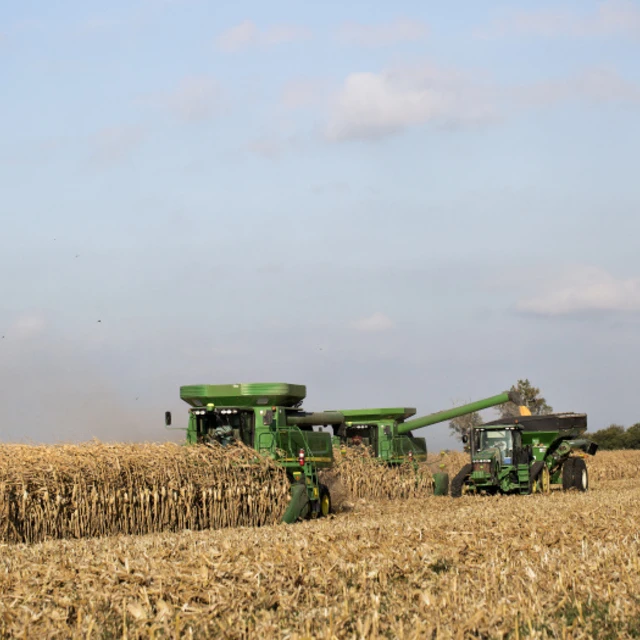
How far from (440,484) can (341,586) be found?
18010 mm

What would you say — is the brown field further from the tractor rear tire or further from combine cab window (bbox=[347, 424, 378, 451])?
combine cab window (bbox=[347, 424, 378, 451])

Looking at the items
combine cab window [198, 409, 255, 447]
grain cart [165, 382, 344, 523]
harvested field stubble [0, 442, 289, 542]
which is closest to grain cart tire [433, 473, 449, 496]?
grain cart [165, 382, 344, 523]

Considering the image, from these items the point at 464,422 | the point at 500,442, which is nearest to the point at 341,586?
the point at 500,442

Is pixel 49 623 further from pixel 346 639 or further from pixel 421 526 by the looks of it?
pixel 421 526

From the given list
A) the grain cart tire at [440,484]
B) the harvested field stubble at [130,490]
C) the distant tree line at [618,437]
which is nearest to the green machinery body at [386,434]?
the grain cart tire at [440,484]

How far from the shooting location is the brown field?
23.3 ft

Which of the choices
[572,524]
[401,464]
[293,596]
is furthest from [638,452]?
[293,596]

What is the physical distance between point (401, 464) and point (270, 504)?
10.1 m

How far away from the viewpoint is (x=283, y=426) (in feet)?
61.0

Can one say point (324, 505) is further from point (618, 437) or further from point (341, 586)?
point (618, 437)

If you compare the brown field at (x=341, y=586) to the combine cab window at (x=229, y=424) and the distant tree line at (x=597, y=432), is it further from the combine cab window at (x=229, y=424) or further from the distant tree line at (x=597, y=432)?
the distant tree line at (x=597, y=432)

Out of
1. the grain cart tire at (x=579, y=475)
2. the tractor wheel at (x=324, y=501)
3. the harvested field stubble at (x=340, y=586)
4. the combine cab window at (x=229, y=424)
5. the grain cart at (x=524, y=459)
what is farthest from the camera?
the grain cart tire at (x=579, y=475)

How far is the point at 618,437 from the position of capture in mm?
60969

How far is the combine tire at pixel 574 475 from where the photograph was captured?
25672mm
